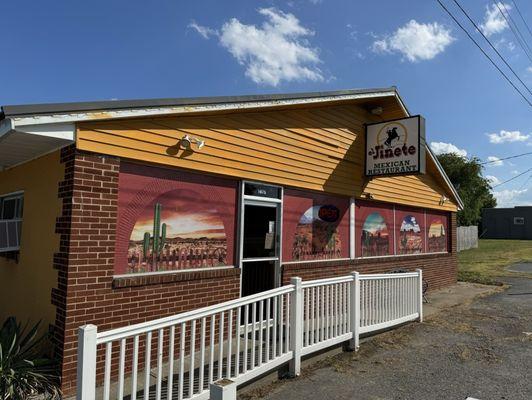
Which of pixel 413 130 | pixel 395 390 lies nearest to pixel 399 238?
pixel 413 130

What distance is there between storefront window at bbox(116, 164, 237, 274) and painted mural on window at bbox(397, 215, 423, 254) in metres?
6.33

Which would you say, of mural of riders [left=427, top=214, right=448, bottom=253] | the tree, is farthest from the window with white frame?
the tree

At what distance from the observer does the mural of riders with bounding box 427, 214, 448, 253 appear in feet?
42.9

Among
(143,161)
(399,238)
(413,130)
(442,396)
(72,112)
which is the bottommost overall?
(442,396)

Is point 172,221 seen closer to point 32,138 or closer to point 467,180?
point 32,138

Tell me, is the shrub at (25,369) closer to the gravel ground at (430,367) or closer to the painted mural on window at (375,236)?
the gravel ground at (430,367)

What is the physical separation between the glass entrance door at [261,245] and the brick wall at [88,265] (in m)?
2.39

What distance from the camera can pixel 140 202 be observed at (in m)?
5.65

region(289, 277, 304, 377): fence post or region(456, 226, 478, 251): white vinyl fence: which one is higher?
region(456, 226, 478, 251): white vinyl fence

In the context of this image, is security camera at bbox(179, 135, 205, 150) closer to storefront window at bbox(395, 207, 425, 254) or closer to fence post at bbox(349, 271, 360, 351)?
fence post at bbox(349, 271, 360, 351)

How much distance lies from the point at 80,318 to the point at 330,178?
18.0 ft

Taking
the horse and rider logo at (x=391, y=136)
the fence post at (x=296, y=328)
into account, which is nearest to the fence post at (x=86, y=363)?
the fence post at (x=296, y=328)

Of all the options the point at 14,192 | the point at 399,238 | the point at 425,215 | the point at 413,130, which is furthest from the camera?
the point at 425,215

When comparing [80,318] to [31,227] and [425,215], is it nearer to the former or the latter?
[31,227]
